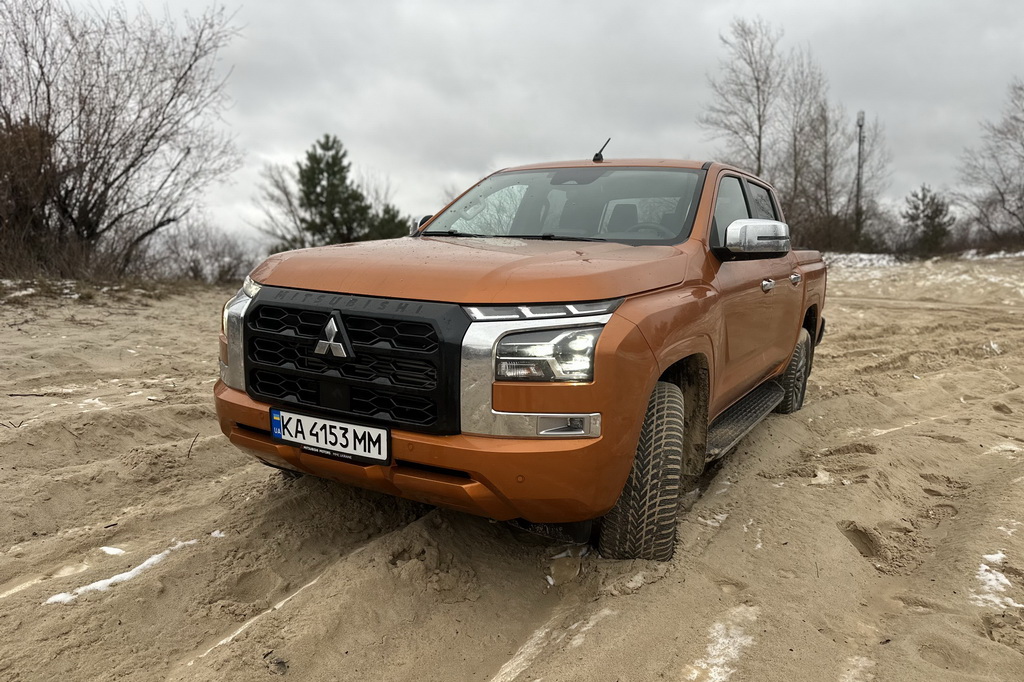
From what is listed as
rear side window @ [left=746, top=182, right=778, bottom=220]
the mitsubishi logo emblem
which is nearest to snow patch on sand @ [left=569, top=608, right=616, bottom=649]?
the mitsubishi logo emblem

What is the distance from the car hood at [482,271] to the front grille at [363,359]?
6 cm

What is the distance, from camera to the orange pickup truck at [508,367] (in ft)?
7.39

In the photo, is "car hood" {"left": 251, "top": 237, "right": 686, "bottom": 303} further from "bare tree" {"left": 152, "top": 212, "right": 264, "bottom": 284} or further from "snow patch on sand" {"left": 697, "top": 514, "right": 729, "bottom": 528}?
"bare tree" {"left": 152, "top": 212, "right": 264, "bottom": 284}

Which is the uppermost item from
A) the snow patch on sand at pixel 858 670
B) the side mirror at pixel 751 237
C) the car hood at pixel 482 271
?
the side mirror at pixel 751 237

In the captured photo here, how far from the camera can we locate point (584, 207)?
3561 millimetres

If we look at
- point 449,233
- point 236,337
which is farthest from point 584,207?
point 236,337

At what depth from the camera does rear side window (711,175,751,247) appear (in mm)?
3404

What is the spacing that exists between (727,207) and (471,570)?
232 centimetres

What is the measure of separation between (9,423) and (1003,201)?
28.2 meters

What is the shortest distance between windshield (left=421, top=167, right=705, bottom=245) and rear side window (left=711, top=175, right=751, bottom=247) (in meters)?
0.16

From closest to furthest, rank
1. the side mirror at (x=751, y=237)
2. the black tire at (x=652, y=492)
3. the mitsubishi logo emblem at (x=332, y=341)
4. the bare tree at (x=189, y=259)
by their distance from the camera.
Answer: the mitsubishi logo emblem at (x=332, y=341), the black tire at (x=652, y=492), the side mirror at (x=751, y=237), the bare tree at (x=189, y=259)

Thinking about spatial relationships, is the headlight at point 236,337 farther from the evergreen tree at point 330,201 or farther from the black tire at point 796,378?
the evergreen tree at point 330,201

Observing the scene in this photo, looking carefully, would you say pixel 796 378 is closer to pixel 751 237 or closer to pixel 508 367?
pixel 751 237

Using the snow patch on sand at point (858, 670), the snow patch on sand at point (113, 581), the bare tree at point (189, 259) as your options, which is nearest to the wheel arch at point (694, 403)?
the snow patch on sand at point (858, 670)
